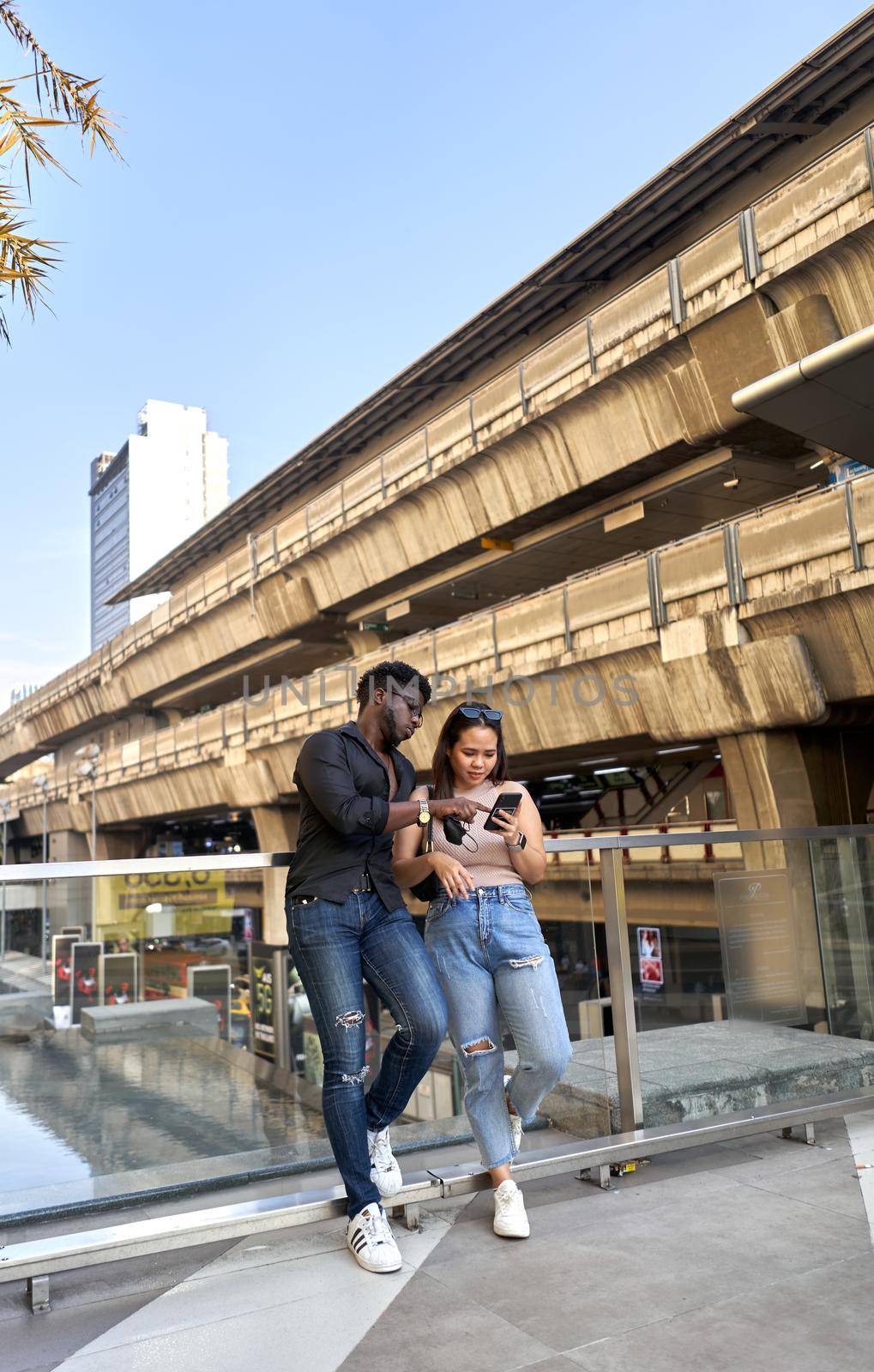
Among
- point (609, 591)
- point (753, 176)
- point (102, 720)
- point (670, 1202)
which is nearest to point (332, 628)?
point (609, 591)

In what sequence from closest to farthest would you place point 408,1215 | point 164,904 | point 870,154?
point 408,1215
point 164,904
point 870,154

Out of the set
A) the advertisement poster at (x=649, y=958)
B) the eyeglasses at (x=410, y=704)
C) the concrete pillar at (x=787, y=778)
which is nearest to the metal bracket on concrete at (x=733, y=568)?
the concrete pillar at (x=787, y=778)

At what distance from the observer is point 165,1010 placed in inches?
173

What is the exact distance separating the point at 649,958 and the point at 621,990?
577mm

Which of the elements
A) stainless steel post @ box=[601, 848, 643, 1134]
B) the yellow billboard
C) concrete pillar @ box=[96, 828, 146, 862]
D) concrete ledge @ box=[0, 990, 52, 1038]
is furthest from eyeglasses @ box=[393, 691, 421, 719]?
concrete pillar @ box=[96, 828, 146, 862]

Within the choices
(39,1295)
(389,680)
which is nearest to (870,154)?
(389,680)

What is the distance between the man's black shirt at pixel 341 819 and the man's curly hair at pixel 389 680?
17cm

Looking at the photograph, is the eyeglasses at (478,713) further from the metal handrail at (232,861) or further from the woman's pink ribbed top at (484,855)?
the metal handrail at (232,861)

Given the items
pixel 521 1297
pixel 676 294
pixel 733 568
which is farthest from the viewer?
pixel 676 294

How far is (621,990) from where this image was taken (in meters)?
4.85

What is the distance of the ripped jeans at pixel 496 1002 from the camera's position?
3.83m

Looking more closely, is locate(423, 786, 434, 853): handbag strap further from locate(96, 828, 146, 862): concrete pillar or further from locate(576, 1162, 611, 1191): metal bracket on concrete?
locate(96, 828, 146, 862): concrete pillar

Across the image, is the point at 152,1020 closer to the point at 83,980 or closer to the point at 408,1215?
the point at 83,980

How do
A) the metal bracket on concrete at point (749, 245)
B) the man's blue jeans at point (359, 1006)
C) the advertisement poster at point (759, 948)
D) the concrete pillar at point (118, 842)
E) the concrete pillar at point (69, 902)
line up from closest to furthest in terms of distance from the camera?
the man's blue jeans at point (359, 1006) → the concrete pillar at point (69, 902) → the advertisement poster at point (759, 948) → the metal bracket on concrete at point (749, 245) → the concrete pillar at point (118, 842)
